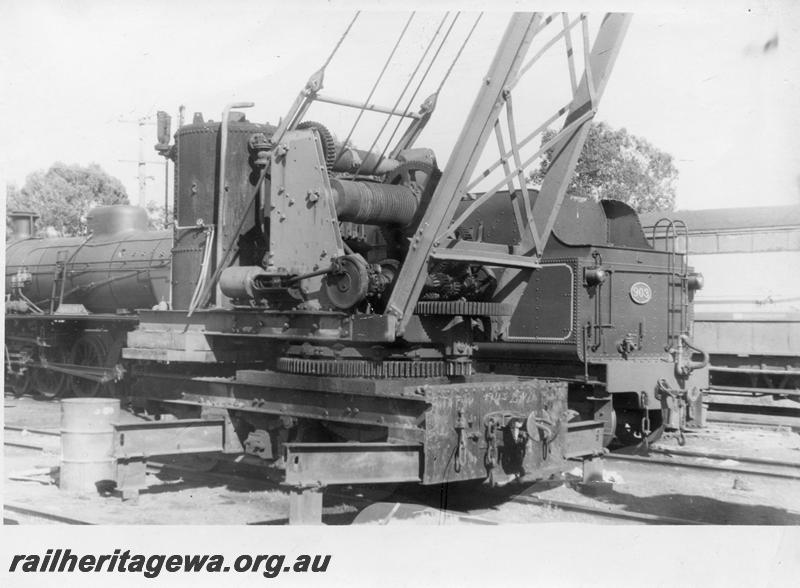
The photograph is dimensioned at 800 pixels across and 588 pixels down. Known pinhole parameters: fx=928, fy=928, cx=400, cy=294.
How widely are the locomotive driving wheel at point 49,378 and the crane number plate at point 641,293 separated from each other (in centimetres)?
973

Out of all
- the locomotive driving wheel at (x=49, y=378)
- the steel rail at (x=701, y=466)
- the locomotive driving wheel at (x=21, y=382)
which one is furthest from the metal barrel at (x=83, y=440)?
the locomotive driving wheel at (x=21, y=382)

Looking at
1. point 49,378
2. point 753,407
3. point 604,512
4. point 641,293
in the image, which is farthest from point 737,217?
point 49,378

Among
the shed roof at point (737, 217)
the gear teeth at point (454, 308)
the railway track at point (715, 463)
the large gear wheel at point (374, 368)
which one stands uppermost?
the shed roof at point (737, 217)

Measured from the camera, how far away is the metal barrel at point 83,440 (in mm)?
7777

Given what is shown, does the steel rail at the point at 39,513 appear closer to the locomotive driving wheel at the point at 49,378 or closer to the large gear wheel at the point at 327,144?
the large gear wheel at the point at 327,144

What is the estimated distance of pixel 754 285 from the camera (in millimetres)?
13773

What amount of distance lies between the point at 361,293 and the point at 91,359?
960 centimetres

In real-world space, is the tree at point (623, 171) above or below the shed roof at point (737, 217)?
above

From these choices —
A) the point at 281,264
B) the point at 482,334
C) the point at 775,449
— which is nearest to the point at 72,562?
the point at 281,264

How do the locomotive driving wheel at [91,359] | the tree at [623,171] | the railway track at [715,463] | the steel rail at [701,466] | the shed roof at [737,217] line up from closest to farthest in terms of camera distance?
the steel rail at [701,466]
the railway track at [715,463]
the shed roof at [737,217]
the locomotive driving wheel at [91,359]
the tree at [623,171]

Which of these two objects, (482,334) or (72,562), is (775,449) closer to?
(482,334)

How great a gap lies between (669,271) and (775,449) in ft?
9.44

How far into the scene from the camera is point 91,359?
14812 millimetres

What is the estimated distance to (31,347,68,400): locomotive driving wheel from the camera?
15469mm
